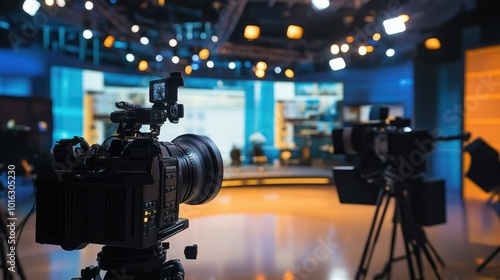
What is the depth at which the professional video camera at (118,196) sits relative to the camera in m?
1.07

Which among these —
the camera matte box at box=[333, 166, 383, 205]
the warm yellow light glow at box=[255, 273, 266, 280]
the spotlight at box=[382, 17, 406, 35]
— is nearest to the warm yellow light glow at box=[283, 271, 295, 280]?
the warm yellow light glow at box=[255, 273, 266, 280]

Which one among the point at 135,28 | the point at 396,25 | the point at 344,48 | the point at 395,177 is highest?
the point at 135,28

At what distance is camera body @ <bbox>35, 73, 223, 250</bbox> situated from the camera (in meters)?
1.07

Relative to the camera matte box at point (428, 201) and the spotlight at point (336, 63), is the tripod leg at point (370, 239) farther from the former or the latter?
the spotlight at point (336, 63)

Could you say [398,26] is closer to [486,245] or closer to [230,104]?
[486,245]

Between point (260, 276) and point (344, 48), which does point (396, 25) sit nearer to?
point (260, 276)

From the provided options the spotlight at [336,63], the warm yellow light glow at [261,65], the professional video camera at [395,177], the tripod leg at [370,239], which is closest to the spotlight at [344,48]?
the warm yellow light glow at [261,65]

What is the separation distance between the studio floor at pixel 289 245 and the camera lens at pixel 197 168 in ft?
4.53

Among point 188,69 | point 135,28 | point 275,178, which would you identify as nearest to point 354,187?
point 135,28

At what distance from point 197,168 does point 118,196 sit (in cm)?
40

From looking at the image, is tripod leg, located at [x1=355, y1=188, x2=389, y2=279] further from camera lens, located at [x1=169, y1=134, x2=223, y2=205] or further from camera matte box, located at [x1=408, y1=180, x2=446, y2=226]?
camera lens, located at [x1=169, y1=134, x2=223, y2=205]

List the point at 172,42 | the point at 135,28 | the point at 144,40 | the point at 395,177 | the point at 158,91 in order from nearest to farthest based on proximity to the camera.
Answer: the point at 158,91 < the point at 395,177 < the point at 135,28 < the point at 144,40 < the point at 172,42

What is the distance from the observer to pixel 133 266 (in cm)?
119

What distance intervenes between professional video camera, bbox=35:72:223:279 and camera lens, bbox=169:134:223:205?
11 centimetres
